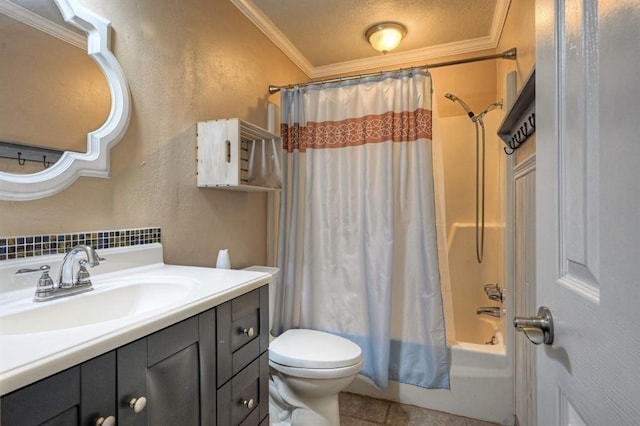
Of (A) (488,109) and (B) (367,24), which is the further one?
(B) (367,24)

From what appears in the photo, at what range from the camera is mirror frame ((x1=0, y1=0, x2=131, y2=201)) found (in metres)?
0.89

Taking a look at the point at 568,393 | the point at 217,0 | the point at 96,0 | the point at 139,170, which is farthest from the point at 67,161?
the point at 568,393

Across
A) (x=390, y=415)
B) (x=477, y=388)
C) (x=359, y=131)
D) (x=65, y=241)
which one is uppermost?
(x=359, y=131)

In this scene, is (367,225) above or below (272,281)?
above

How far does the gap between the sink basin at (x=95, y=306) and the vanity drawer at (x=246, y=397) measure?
0.30 metres

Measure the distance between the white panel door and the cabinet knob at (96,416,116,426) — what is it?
2.51 feet

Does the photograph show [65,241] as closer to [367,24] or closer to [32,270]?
[32,270]

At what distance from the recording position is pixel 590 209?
0.45m

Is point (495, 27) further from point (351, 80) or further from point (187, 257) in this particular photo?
point (187, 257)

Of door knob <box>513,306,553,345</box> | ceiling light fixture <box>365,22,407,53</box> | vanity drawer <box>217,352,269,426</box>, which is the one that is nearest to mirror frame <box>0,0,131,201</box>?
vanity drawer <box>217,352,269,426</box>

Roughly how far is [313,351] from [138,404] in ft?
3.22

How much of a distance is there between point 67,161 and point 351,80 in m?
1.55

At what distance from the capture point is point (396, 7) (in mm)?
1902

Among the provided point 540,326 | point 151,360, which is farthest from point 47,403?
point 540,326
